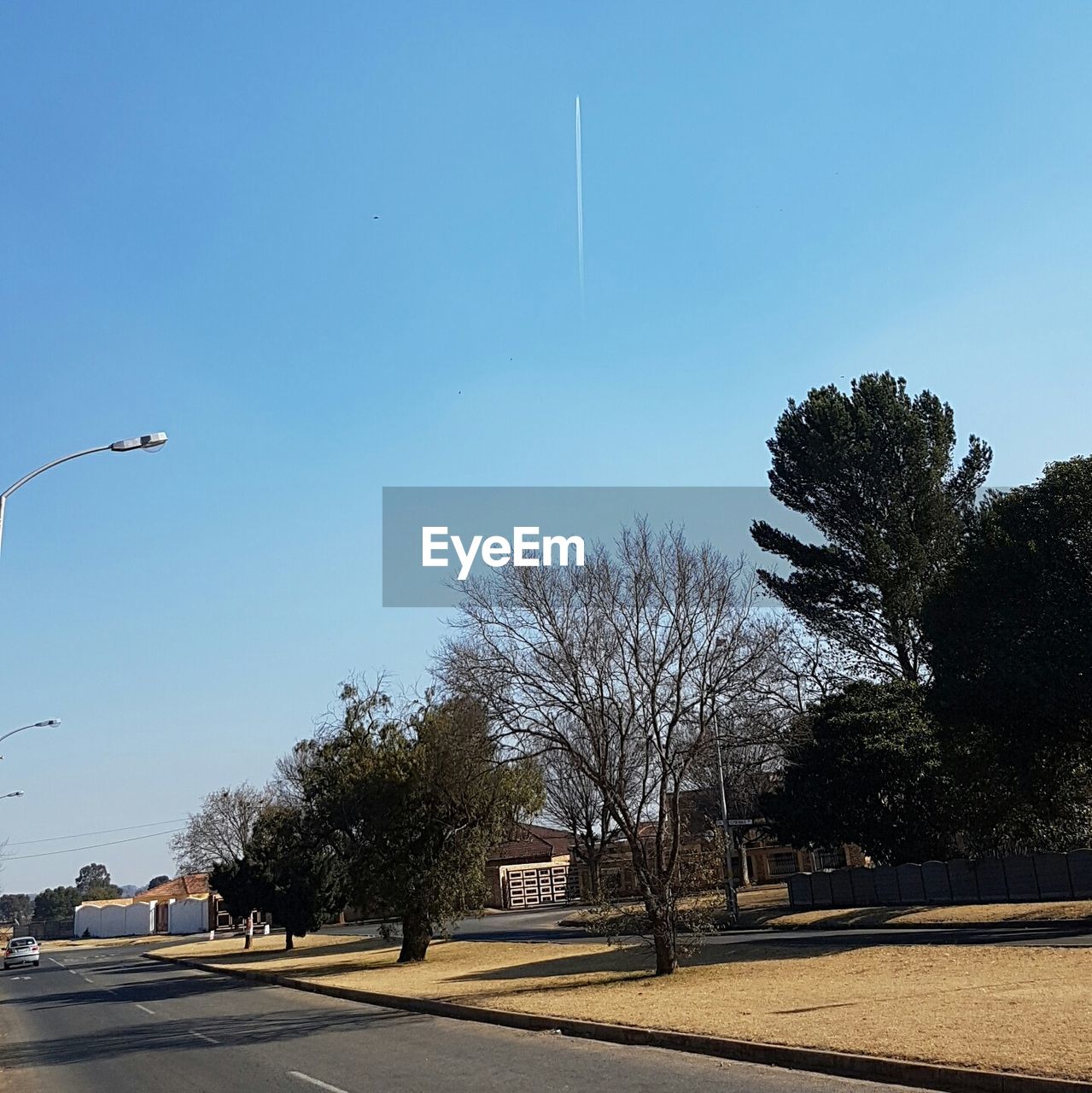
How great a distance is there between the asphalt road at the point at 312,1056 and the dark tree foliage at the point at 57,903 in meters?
150

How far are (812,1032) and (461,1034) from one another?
6011mm

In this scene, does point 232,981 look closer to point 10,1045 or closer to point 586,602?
point 10,1045

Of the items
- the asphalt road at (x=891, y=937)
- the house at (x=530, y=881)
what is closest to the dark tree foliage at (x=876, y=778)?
the asphalt road at (x=891, y=937)

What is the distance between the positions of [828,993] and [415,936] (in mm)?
17472

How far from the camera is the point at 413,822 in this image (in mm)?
29531

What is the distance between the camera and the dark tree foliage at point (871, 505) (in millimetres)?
38719

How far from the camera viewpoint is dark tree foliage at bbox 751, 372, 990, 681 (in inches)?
1524

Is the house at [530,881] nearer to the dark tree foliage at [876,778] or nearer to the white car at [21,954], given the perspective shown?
the white car at [21,954]

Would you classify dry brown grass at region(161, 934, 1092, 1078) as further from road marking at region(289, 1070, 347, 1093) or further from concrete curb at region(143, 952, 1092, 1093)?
road marking at region(289, 1070, 347, 1093)

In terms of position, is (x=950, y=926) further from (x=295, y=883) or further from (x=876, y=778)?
(x=295, y=883)

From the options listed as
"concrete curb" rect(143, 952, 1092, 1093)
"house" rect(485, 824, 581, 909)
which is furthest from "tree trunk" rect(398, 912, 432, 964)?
"house" rect(485, 824, 581, 909)

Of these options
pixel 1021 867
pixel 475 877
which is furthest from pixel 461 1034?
pixel 1021 867

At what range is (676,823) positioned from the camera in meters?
21.3

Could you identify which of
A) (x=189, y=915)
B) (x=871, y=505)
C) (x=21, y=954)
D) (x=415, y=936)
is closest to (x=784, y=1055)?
(x=415, y=936)
